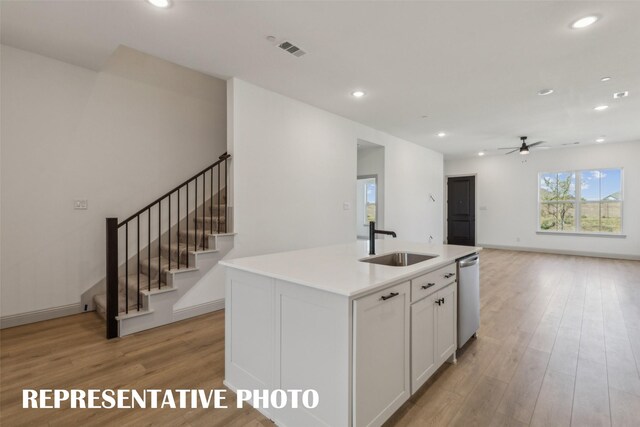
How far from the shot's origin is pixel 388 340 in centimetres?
164

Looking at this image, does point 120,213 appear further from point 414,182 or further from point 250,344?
point 414,182

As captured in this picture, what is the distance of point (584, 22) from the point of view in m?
2.48

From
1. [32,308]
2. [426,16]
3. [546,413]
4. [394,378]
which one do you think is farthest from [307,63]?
[32,308]

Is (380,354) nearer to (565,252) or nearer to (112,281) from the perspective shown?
(112,281)

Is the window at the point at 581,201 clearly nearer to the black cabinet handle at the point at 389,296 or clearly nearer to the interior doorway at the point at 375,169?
the interior doorway at the point at 375,169

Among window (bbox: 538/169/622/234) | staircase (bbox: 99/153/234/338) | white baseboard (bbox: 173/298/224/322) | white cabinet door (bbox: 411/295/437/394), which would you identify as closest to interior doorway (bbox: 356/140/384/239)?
staircase (bbox: 99/153/234/338)

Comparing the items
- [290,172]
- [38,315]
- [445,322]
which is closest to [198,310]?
[38,315]

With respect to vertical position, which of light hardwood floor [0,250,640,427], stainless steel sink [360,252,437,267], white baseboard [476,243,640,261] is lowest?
light hardwood floor [0,250,640,427]

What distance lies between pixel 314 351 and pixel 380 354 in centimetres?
36

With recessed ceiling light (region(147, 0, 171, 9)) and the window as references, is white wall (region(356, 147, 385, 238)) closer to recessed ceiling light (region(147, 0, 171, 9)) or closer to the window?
recessed ceiling light (region(147, 0, 171, 9))

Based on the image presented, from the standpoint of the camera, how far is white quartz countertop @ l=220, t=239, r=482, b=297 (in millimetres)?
1507

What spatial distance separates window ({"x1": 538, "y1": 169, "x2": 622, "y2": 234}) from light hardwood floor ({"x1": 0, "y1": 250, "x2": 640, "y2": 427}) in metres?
4.68

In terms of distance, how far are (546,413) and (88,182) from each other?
4.78 metres

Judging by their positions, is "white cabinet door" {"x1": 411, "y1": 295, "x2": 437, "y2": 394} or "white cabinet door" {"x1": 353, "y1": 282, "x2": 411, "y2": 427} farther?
"white cabinet door" {"x1": 411, "y1": 295, "x2": 437, "y2": 394}
